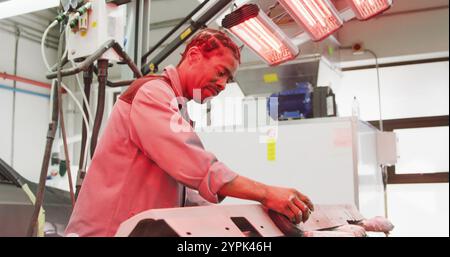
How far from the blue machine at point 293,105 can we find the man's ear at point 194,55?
1508mm

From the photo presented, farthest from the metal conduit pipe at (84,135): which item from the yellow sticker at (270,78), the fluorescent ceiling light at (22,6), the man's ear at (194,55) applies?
the yellow sticker at (270,78)

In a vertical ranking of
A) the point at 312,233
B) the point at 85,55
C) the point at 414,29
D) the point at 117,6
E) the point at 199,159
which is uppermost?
the point at 414,29

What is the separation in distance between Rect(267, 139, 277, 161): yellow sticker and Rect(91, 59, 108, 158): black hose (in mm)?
1330

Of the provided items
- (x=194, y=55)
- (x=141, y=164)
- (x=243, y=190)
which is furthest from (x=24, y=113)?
(x=243, y=190)

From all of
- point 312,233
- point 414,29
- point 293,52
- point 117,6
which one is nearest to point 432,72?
point 414,29

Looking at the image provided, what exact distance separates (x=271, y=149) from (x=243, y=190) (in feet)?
5.64

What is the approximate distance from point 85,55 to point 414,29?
11.6 ft

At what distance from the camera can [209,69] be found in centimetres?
139

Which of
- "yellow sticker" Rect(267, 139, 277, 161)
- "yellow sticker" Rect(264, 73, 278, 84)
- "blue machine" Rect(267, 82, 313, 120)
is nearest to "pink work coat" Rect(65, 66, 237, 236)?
"yellow sticker" Rect(267, 139, 277, 161)

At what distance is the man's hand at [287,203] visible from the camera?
999mm

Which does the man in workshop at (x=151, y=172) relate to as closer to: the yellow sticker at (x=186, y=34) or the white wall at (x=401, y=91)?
the yellow sticker at (x=186, y=34)
